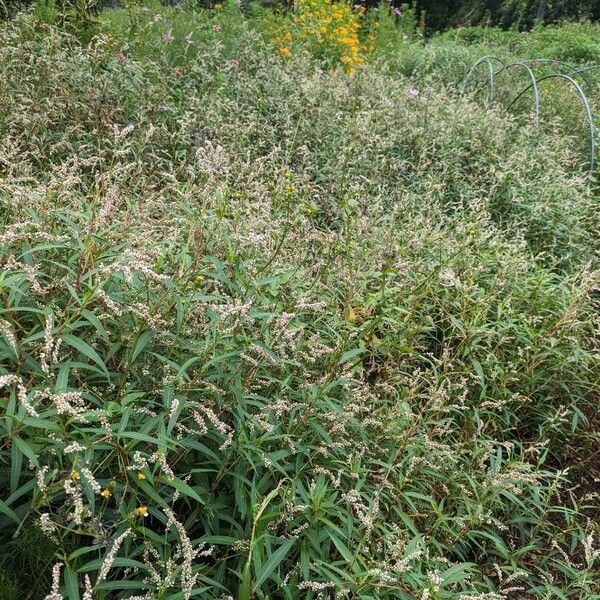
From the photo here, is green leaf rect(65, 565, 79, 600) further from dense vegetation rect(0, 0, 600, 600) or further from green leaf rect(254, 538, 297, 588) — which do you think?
green leaf rect(254, 538, 297, 588)

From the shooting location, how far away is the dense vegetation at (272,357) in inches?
71.7

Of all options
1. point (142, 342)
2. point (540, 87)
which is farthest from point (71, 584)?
point (540, 87)

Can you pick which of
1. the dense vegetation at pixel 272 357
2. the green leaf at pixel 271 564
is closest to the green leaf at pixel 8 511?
the dense vegetation at pixel 272 357

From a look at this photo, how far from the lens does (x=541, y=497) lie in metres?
3.04

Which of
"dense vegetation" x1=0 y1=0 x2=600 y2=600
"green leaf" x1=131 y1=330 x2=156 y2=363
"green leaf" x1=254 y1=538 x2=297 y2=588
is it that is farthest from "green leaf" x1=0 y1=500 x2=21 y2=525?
"green leaf" x1=254 y1=538 x2=297 y2=588

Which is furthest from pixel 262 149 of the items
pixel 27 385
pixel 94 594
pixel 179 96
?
pixel 94 594

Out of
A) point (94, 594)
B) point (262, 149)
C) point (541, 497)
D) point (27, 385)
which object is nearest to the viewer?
point (94, 594)

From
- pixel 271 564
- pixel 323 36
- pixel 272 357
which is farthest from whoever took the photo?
pixel 323 36

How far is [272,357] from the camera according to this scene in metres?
2.18

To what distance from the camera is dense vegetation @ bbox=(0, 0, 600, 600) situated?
1.82 metres

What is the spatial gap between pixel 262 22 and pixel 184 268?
7614mm

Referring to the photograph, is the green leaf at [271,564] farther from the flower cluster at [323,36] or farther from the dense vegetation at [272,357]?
the flower cluster at [323,36]

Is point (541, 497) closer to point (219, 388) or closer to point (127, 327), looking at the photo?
point (219, 388)

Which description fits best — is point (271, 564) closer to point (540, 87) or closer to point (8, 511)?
point (8, 511)
